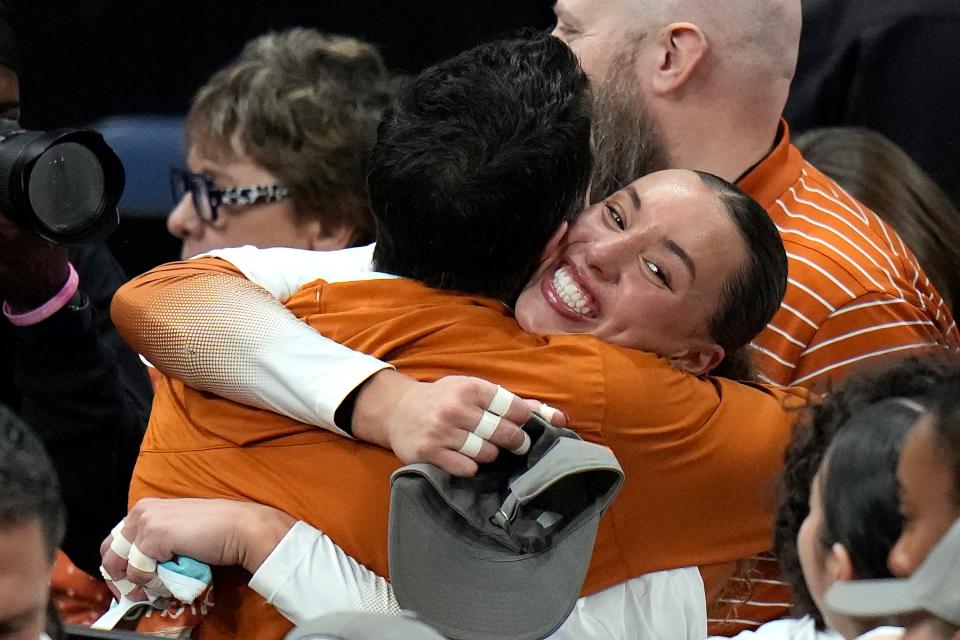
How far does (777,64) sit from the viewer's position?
7.04 feet

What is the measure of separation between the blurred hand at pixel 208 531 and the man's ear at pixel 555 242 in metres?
0.39

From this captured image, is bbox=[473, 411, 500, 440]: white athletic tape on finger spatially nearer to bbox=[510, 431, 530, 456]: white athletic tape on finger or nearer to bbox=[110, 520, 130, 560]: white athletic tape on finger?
bbox=[510, 431, 530, 456]: white athletic tape on finger

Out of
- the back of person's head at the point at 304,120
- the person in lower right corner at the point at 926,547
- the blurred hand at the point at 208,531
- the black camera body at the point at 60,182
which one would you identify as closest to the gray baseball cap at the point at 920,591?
the person in lower right corner at the point at 926,547

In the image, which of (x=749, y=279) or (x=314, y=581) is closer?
(x=314, y=581)

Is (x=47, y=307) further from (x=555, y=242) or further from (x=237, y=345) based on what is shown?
(x=555, y=242)

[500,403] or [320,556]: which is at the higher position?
[500,403]

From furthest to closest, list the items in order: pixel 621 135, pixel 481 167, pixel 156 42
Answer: pixel 156 42, pixel 621 135, pixel 481 167

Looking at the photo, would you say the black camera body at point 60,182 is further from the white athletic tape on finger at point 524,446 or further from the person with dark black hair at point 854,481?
the person with dark black hair at point 854,481

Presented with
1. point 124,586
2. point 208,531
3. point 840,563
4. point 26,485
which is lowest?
point 124,586

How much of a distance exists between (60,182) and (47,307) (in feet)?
0.72

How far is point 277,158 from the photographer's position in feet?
7.39

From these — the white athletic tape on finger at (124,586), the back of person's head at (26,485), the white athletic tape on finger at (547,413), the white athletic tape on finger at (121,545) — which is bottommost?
the white athletic tape on finger at (124,586)

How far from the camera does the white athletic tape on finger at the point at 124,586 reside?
1449 mm

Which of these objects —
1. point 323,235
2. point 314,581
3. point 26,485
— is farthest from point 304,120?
point 26,485
